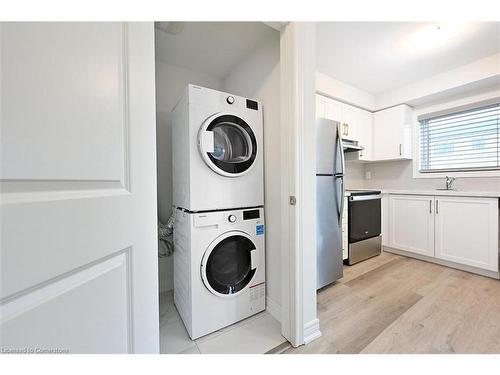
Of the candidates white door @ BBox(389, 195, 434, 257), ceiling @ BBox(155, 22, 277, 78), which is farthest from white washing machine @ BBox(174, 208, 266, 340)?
white door @ BBox(389, 195, 434, 257)

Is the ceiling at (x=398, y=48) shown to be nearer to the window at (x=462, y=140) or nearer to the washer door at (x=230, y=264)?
the window at (x=462, y=140)

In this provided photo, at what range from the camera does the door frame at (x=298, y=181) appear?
3.94 feet

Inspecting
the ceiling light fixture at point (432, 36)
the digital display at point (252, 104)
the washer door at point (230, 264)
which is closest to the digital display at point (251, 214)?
the washer door at point (230, 264)

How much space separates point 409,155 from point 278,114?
2.54 metres

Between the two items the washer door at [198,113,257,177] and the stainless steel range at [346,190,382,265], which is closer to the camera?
the washer door at [198,113,257,177]

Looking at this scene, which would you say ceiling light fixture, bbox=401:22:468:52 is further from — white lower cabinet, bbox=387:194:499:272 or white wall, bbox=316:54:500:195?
white lower cabinet, bbox=387:194:499:272

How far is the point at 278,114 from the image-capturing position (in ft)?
4.71

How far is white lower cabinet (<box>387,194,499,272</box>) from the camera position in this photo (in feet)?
6.84

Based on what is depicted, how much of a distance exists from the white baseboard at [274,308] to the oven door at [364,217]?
1336mm

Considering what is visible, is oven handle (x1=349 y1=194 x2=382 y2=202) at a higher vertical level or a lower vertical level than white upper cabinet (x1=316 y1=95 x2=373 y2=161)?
lower

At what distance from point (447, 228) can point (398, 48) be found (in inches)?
81.9

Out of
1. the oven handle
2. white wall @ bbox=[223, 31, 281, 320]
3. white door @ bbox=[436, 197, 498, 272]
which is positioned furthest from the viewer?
the oven handle

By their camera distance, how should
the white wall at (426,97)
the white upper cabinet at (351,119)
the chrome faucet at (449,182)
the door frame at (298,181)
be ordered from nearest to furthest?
the door frame at (298,181)
the white wall at (426,97)
the white upper cabinet at (351,119)
the chrome faucet at (449,182)

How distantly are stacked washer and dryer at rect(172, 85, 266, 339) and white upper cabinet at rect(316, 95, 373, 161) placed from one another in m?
1.32
